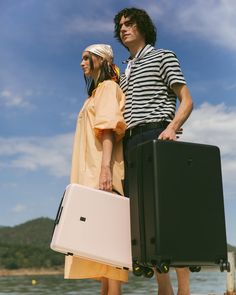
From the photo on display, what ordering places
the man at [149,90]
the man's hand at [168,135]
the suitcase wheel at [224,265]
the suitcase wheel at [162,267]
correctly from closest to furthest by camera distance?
the suitcase wheel at [162,267], the suitcase wheel at [224,265], the man's hand at [168,135], the man at [149,90]

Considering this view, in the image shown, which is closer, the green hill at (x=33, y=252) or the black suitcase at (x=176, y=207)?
the black suitcase at (x=176, y=207)

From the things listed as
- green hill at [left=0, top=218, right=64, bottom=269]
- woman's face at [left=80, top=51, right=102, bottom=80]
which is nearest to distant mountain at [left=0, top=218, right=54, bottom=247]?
green hill at [left=0, top=218, right=64, bottom=269]

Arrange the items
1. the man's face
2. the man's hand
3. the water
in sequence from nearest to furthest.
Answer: the man's hand
the man's face
the water

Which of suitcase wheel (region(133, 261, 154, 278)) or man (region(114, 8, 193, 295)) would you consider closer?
suitcase wheel (region(133, 261, 154, 278))

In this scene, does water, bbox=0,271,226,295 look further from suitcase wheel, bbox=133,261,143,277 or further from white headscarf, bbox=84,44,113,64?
suitcase wheel, bbox=133,261,143,277

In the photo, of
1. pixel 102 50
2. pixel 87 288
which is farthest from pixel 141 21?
pixel 87 288

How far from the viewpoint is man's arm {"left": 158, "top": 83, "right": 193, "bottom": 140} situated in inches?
107

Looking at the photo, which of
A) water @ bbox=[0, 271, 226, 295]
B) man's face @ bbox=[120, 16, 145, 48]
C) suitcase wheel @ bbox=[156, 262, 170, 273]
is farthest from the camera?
water @ bbox=[0, 271, 226, 295]

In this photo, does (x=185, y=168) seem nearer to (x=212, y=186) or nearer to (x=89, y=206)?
(x=212, y=186)

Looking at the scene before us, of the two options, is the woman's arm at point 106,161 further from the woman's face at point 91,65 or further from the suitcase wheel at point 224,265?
the suitcase wheel at point 224,265

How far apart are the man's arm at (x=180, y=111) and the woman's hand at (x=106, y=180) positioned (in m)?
0.38

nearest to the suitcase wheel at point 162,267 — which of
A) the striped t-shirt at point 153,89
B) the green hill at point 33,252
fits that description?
the striped t-shirt at point 153,89

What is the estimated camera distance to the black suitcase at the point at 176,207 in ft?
8.00

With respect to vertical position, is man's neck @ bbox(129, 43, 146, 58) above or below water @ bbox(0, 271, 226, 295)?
below
